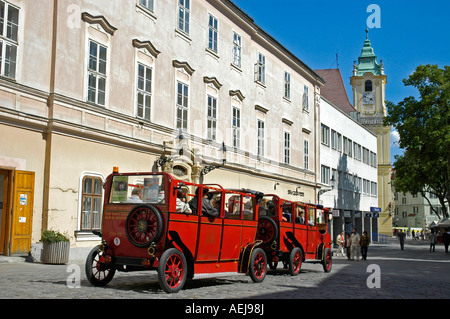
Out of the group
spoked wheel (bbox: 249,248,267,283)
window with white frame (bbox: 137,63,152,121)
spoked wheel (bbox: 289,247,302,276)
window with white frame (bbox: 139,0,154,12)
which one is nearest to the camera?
spoked wheel (bbox: 249,248,267,283)

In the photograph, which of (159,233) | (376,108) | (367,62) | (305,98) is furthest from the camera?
(367,62)

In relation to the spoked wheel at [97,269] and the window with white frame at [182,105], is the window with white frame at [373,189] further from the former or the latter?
the spoked wheel at [97,269]

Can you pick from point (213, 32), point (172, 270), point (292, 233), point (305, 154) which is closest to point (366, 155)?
point (305, 154)

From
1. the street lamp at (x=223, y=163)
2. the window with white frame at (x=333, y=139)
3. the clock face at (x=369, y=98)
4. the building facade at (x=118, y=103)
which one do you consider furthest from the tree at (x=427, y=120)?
the clock face at (x=369, y=98)

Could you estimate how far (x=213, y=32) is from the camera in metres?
26.9

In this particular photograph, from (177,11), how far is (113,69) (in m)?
5.28

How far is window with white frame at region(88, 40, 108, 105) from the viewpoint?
1877 centimetres

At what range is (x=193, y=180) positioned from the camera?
2405 centimetres

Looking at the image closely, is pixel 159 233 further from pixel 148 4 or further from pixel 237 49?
pixel 237 49

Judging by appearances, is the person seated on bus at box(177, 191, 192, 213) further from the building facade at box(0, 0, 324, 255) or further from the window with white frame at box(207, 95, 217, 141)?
the window with white frame at box(207, 95, 217, 141)

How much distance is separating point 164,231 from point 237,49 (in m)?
20.4

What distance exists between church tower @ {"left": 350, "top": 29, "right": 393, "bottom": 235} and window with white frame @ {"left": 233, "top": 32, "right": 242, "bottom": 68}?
50993mm

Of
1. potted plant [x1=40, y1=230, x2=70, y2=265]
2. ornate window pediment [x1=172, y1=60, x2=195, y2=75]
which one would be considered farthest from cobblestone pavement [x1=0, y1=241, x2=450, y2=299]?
ornate window pediment [x1=172, y1=60, x2=195, y2=75]
